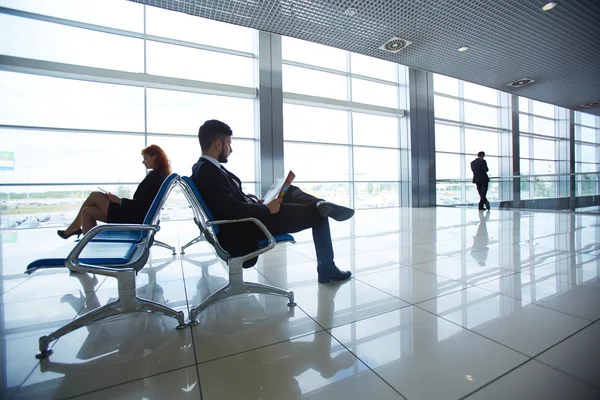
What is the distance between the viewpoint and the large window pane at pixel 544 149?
1257cm

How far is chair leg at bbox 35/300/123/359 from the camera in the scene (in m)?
1.19

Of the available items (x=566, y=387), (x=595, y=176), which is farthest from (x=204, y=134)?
(x=595, y=176)

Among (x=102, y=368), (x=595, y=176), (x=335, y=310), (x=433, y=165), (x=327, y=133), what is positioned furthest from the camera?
(x=433, y=165)

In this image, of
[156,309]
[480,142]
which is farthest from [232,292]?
[480,142]

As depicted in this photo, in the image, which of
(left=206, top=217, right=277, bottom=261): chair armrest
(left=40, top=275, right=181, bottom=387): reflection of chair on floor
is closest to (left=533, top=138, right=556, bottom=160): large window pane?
(left=206, top=217, right=277, bottom=261): chair armrest

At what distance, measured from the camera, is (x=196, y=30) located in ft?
23.8

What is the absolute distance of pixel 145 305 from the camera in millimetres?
1402

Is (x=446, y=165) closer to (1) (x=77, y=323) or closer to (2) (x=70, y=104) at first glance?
(1) (x=77, y=323)

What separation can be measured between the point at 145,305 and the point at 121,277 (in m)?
0.20

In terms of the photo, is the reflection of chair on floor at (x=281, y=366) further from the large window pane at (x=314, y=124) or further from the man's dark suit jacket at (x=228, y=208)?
the large window pane at (x=314, y=124)

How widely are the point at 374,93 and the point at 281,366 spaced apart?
9.92 meters

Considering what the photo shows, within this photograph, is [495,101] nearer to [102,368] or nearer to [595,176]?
[595,176]

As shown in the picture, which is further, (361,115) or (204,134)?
(361,115)

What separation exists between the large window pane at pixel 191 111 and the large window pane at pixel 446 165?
6954mm
